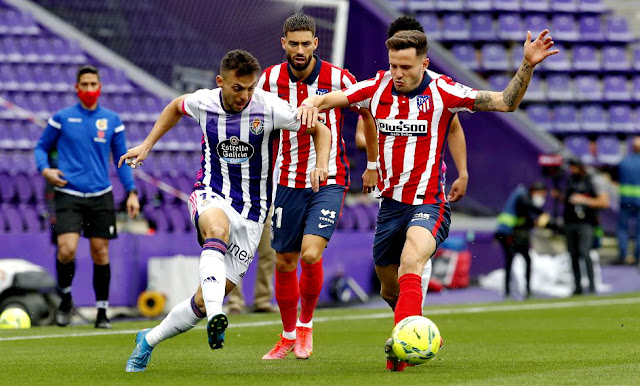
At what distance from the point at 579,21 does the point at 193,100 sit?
18.0m

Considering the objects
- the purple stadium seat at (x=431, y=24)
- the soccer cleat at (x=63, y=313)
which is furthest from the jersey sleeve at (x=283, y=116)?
the purple stadium seat at (x=431, y=24)

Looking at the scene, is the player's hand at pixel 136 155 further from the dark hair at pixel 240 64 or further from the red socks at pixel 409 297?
the red socks at pixel 409 297

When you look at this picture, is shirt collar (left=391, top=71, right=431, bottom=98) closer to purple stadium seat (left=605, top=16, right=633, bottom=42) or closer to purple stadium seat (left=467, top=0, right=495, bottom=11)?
purple stadium seat (left=467, top=0, right=495, bottom=11)

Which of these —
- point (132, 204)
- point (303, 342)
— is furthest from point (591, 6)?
point (303, 342)

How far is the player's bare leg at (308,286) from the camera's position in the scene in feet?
22.9

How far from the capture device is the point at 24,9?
806 inches

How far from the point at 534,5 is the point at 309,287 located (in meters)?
16.5

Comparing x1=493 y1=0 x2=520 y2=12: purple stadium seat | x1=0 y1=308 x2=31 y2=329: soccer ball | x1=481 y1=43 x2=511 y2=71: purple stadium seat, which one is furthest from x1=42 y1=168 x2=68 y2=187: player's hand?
x1=493 y1=0 x2=520 y2=12: purple stadium seat

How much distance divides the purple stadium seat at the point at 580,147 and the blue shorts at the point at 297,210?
14.0 metres

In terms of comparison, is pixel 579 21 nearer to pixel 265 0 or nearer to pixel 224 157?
pixel 265 0

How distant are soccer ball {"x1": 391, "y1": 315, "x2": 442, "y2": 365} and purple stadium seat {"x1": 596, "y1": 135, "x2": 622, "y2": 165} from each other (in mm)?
15576

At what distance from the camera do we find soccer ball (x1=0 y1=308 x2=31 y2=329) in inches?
404

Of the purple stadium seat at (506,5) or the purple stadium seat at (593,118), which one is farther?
Answer: the purple stadium seat at (506,5)

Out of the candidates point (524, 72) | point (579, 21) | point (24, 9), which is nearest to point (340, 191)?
point (524, 72)
